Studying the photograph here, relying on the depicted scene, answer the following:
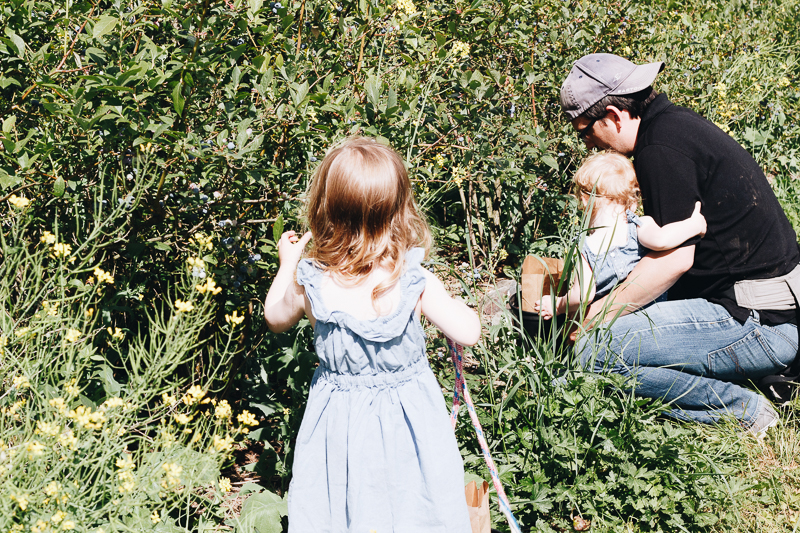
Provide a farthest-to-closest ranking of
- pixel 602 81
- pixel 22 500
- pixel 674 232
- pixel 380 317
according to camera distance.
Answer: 1. pixel 602 81
2. pixel 674 232
3. pixel 380 317
4. pixel 22 500

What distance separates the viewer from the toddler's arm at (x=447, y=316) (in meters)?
1.65

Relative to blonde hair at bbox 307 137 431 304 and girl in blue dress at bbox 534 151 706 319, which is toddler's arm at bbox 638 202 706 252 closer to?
girl in blue dress at bbox 534 151 706 319

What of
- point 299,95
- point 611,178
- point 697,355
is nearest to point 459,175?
point 611,178

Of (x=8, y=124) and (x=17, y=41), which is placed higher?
(x=17, y=41)

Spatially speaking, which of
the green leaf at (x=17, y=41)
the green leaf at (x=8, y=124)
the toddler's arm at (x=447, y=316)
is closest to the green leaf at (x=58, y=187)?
the green leaf at (x=8, y=124)

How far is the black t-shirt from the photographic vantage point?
2.28 m

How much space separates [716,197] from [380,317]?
1.36 meters

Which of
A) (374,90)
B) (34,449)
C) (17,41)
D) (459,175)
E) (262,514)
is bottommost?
(262,514)

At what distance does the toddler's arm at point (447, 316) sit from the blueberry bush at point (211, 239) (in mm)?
516

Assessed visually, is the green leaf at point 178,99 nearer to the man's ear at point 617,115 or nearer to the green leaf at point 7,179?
the green leaf at point 7,179

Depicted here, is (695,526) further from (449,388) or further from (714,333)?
(449,388)

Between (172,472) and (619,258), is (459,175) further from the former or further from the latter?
(172,472)

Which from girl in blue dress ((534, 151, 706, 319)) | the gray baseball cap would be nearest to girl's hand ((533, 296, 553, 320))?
girl in blue dress ((534, 151, 706, 319))

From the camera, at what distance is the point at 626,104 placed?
2.42 m
